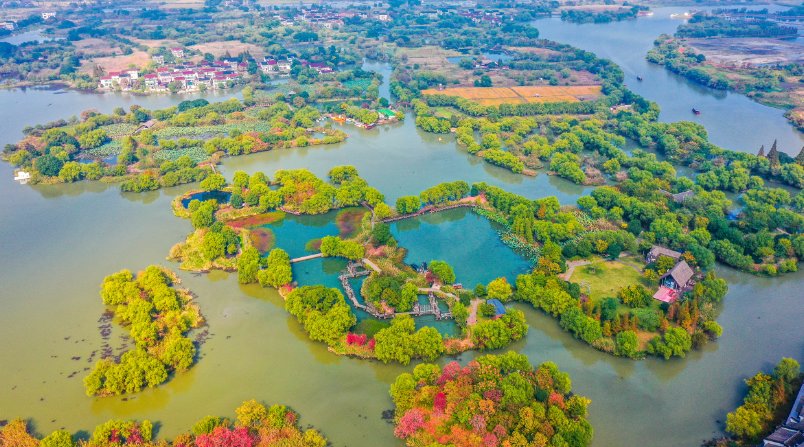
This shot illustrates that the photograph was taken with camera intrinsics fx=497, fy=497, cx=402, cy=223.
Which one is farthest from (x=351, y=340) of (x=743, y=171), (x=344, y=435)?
(x=743, y=171)

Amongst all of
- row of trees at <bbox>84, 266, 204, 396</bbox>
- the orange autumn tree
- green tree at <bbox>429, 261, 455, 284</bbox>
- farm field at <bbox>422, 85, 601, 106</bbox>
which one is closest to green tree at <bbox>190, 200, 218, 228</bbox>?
row of trees at <bbox>84, 266, 204, 396</bbox>

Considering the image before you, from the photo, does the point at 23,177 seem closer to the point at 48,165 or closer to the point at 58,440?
the point at 48,165

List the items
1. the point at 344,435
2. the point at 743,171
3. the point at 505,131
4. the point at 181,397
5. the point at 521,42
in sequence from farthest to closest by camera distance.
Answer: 1. the point at 521,42
2. the point at 505,131
3. the point at 743,171
4. the point at 181,397
5. the point at 344,435

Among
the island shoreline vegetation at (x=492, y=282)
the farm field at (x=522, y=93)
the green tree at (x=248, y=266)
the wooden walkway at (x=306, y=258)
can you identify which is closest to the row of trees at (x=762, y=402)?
the island shoreline vegetation at (x=492, y=282)

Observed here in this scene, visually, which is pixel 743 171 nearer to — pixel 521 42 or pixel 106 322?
pixel 106 322

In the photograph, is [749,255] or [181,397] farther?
[749,255]

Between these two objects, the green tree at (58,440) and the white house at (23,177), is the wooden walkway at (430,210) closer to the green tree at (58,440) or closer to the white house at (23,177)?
the green tree at (58,440)

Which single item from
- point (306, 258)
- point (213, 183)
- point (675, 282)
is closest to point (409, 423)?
point (306, 258)
